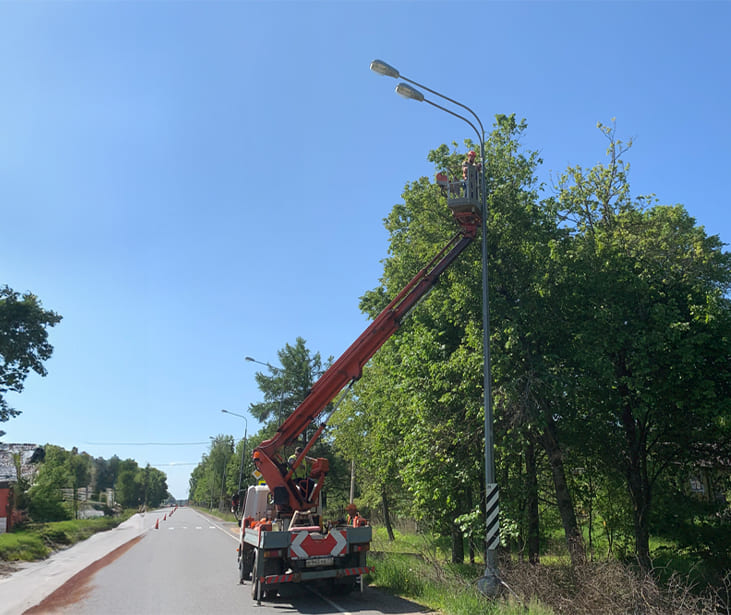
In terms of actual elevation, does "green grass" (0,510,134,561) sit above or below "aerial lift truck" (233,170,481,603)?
below

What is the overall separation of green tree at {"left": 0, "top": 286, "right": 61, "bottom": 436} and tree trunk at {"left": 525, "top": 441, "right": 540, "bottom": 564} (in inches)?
1087

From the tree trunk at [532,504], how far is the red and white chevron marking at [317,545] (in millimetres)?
6250

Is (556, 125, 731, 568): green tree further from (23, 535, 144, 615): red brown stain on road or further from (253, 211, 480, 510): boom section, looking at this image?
(23, 535, 144, 615): red brown stain on road

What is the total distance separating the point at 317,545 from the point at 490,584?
11.3 ft

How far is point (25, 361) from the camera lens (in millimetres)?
29984

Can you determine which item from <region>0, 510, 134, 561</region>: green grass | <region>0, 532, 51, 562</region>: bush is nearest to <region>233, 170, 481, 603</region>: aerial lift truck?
<region>0, 532, 51, 562</region>: bush

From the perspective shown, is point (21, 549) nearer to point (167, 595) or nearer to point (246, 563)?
point (167, 595)

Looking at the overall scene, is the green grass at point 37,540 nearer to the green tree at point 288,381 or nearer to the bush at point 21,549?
the bush at point 21,549

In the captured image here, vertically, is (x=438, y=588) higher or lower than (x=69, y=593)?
higher

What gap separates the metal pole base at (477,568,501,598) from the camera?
937cm

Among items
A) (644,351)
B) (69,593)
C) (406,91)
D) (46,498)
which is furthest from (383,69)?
(46,498)

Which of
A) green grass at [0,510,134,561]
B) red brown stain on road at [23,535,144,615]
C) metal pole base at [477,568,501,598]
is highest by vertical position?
metal pole base at [477,568,501,598]

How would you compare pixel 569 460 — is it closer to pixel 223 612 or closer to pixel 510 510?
pixel 510 510

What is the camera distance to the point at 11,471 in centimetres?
3500
